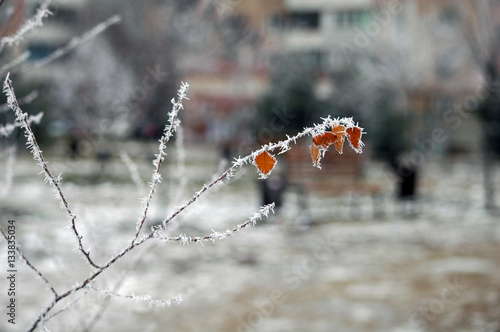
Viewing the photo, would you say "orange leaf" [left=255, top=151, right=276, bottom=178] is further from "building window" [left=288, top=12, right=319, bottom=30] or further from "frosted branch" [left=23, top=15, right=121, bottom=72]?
"building window" [left=288, top=12, right=319, bottom=30]

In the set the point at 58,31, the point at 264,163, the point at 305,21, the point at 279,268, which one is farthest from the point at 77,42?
the point at 58,31

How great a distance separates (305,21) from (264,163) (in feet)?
146

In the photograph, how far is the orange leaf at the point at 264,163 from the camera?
1.71 m

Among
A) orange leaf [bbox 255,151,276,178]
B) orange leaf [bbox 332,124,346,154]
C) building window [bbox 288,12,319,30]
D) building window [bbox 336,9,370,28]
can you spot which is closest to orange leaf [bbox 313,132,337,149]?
orange leaf [bbox 332,124,346,154]

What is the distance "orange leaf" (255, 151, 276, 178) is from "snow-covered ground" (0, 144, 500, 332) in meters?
0.62

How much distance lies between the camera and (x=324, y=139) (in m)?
1.77

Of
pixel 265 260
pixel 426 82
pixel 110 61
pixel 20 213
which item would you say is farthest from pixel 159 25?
pixel 265 260

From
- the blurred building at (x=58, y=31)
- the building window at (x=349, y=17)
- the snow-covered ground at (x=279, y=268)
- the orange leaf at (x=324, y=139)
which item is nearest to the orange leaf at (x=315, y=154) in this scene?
the orange leaf at (x=324, y=139)

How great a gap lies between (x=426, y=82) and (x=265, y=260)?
23.7 meters

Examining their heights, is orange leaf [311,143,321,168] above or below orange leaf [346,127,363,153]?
below

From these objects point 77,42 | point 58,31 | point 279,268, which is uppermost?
point 58,31

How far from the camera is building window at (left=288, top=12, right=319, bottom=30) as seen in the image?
44.6 metres

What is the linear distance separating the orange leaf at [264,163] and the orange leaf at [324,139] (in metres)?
0.12

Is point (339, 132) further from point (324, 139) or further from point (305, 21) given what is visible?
point (305, 21)
